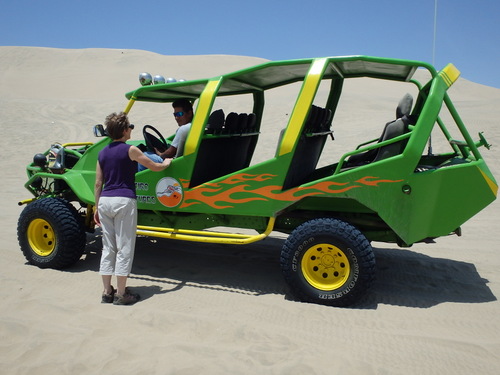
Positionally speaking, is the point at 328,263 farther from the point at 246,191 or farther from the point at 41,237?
the point at 41,237

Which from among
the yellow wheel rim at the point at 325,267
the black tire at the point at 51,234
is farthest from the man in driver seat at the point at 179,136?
the yellow wheel rim at the point at 325,267

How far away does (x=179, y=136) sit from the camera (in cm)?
510

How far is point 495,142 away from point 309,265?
11.6 metres

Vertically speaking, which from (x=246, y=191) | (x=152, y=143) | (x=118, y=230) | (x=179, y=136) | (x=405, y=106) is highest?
(x=405, y=106)

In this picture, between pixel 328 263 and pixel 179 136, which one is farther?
pixel 179 136

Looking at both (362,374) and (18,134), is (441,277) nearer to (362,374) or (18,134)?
(362,374)

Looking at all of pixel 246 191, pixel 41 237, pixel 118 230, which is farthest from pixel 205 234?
pixel 41 237

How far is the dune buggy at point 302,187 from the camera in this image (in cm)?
436

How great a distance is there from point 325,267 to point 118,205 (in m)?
2.02

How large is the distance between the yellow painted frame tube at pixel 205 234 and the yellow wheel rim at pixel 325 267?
1.61 feet

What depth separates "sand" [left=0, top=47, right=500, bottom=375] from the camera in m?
3.40

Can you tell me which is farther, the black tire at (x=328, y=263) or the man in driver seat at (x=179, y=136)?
the man in driver seat at (x=179, y=136)

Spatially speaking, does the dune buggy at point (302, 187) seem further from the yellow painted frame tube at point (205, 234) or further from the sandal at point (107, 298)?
the sandal at point (107, 298)

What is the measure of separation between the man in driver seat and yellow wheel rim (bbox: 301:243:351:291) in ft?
5.64
